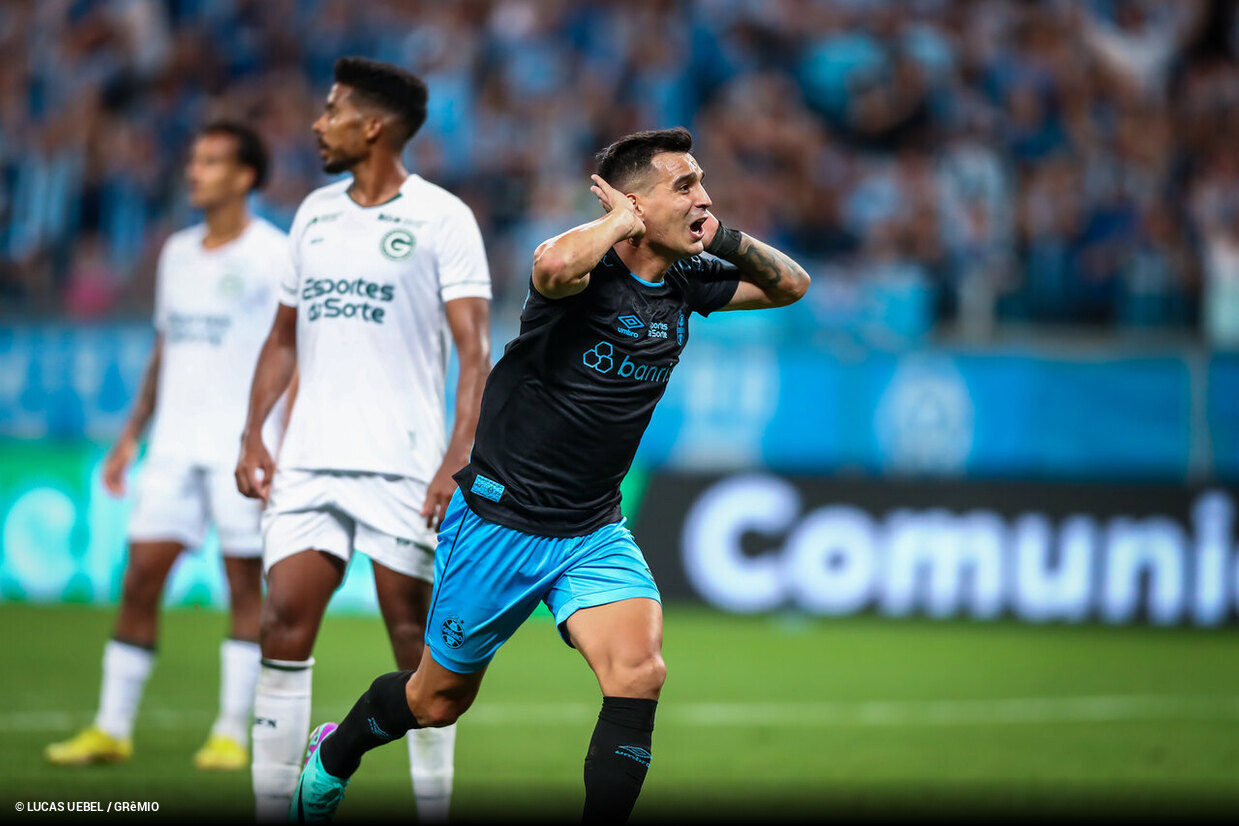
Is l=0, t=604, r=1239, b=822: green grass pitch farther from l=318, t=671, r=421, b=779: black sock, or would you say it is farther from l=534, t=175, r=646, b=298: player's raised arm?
l=534, t=175, r=646, b=298: player's raised arm

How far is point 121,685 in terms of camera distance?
741 cm

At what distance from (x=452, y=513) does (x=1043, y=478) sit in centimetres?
929

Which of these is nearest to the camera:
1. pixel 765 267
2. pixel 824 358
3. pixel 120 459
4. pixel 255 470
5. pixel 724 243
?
pixel 724 243

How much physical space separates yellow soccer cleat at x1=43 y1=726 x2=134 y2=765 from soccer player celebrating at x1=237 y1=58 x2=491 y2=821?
5.89ft

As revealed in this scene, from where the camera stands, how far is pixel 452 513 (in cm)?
538

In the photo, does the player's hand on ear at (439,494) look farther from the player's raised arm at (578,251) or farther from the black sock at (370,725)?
the player's raised arm at (578,251)

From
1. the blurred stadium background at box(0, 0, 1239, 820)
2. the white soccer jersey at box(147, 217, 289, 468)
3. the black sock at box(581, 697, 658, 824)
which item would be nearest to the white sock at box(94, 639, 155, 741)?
the blurred stadium background at box(0, 0, 1239, 820)

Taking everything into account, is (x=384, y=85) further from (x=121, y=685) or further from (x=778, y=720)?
(x=778, y=720)

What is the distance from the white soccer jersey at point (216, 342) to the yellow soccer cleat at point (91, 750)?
1316mm

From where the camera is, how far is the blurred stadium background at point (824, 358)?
951 centimetres

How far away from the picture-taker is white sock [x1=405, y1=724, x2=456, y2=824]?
5.81 meters

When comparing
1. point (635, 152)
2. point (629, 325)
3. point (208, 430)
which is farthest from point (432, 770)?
point (208, 430)

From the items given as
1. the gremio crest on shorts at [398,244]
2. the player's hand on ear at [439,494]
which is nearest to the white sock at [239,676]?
the player's hand on ear at [439,494]

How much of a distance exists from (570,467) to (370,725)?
1.08 metres
